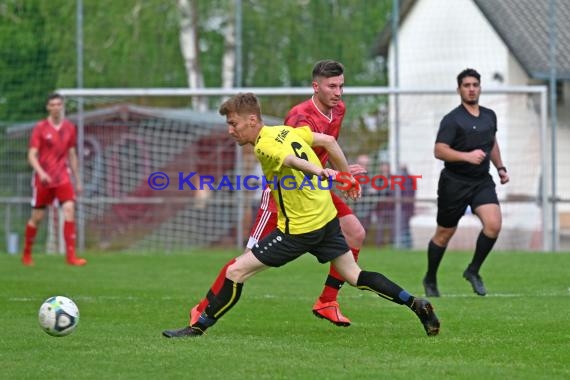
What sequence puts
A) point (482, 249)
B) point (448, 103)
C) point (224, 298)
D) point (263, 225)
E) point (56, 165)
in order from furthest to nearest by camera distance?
point (448, 103) → point (56, 165) → point (482, 249) → point (263, 225) → point (224, 298)

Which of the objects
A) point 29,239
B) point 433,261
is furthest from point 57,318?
point 29,239

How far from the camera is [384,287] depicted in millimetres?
8297

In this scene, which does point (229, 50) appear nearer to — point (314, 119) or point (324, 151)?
point (314, 119)

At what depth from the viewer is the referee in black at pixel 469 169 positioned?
11.4 metres

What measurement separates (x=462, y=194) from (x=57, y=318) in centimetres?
464

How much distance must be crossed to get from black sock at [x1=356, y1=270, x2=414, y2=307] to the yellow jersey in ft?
1.54

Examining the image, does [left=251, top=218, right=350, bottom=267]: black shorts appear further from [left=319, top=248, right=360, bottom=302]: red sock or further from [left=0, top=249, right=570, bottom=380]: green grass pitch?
[left=319, top=248, right=360, bottom=302]: red sock

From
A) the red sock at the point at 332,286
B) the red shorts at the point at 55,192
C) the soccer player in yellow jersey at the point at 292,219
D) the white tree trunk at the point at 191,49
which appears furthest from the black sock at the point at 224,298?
the white tree trunk at the point at 191,49

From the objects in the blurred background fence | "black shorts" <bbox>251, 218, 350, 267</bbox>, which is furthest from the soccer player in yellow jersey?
the blurred background fence

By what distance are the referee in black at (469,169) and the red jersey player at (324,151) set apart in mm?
1895

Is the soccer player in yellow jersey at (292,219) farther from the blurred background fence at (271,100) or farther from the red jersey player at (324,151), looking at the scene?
the blurred background fence at (271,100)

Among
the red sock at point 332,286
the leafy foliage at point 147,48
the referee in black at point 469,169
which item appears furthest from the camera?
the leafy foliage at point 147,48

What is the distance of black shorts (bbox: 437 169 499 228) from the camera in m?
11.4

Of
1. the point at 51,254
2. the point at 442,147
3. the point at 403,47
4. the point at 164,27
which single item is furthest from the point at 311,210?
the point at 164,27
